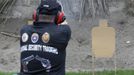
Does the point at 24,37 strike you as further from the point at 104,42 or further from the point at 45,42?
the point at 104,42

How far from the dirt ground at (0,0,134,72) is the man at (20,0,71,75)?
5019 mm

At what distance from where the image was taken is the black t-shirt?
5605 mm

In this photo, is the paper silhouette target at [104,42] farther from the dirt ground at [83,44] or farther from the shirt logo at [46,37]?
the shirt logo at [46,37]

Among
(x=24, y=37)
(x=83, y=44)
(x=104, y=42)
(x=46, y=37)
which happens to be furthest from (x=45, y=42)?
(x=83, y=44)

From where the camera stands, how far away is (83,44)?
12219 millimetres

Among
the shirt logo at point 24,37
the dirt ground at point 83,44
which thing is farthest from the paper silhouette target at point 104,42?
the shirt logo at point 24,37

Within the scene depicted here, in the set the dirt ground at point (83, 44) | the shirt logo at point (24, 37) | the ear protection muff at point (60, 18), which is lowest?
the dirt ground at point (83, 44)

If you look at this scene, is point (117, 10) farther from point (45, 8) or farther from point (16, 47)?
point (45, 8)

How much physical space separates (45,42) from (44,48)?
71 millimetres

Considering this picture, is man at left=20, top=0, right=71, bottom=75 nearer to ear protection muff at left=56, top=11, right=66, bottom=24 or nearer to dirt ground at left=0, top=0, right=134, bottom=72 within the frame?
ear protection muff at left=56, top=11, right=66, bottom=24

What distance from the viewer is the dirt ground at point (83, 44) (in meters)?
11.1

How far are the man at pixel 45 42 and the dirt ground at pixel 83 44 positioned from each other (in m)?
5.02

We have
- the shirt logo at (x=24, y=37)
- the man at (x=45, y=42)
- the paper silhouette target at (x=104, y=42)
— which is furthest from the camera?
the paper silhouette target at (x=104, y=42)

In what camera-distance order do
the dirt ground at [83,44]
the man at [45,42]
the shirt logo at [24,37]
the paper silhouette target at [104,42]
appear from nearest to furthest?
1. the man at [45,42]
2. the shirt logo at [24,37]
3. the paper silhouette target at [104,42]
4. the dirt ground at [83,44]
